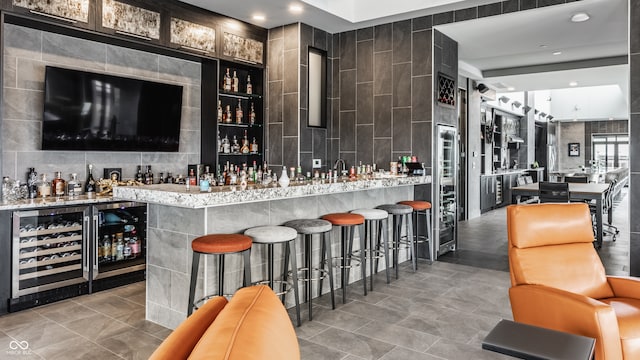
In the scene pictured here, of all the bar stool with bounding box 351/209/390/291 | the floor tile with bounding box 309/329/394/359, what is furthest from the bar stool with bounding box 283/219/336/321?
the bar stool with bounding box 351/209/390/291

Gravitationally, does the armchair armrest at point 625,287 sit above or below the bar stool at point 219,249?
below

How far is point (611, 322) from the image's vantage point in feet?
7.18

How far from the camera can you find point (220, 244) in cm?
294

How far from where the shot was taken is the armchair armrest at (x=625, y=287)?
110 inches

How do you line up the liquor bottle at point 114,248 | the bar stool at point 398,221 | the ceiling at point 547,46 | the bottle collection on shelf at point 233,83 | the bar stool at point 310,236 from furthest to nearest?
the bottle collection on shelf at point 233,83, the ceiling at point 547,46, the bar stool at point 398,221, the liquor bottle at point 114,248, the bar stool at point 310,236

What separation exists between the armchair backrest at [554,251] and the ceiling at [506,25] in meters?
3.16

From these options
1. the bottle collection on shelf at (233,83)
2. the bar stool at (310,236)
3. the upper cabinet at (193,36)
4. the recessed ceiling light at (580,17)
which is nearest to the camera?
the bar stool at (310,236)

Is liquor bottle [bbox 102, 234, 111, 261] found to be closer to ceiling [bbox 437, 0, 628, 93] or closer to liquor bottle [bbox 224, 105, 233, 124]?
liquor bottle [bbox 224, 105, 233, 124]

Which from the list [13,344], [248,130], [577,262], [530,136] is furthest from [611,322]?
[530,136]

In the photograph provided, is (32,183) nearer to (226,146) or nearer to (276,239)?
(226,146)

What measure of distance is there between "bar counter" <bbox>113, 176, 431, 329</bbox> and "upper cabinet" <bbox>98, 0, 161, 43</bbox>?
1990 mm

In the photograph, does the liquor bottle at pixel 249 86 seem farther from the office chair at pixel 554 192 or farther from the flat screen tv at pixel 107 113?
the office chair at pixel 554 192

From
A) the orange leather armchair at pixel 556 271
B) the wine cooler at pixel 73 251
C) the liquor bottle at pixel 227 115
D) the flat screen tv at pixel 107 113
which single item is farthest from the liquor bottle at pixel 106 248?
the orange leather armchair at pixel 556 271

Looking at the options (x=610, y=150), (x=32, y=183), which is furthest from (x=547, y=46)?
(x=610, y=150)
